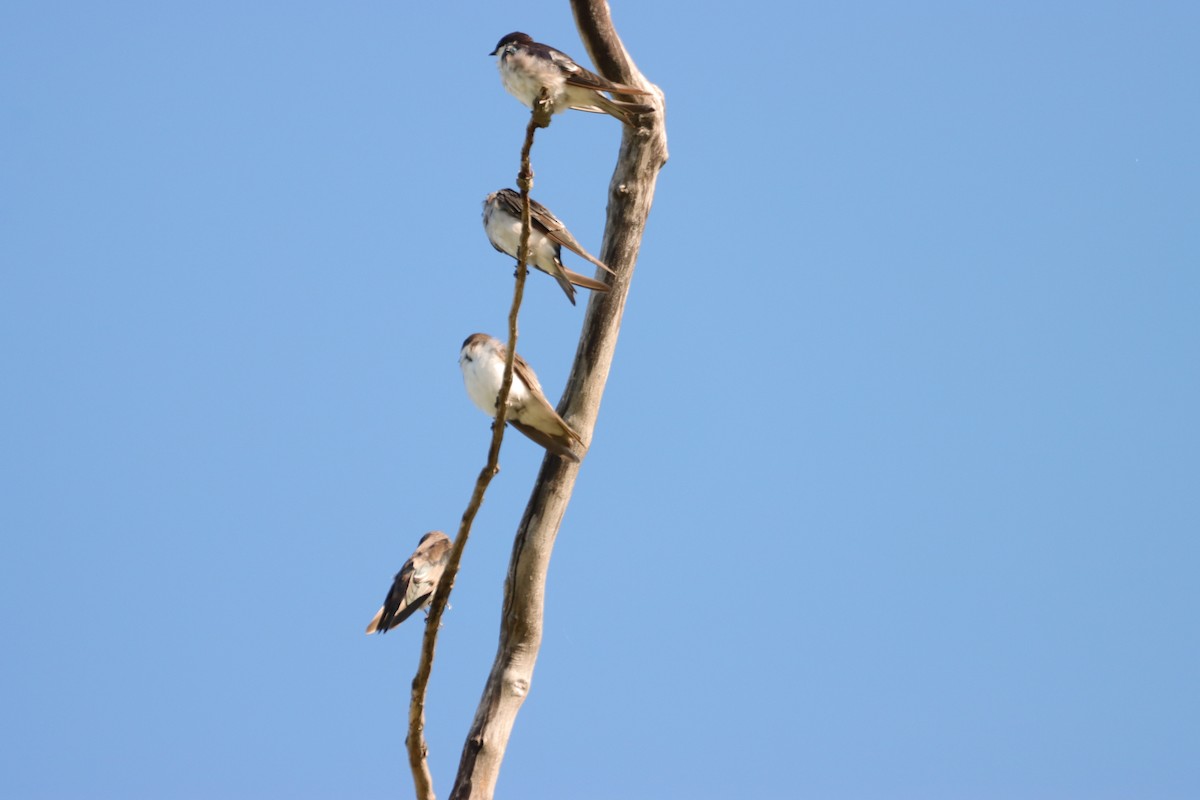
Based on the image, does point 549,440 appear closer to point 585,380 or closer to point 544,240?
point 585,380

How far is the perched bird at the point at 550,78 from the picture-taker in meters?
5.12

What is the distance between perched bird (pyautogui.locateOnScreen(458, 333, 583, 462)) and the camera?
4.93m

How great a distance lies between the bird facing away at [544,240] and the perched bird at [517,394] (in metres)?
0.51

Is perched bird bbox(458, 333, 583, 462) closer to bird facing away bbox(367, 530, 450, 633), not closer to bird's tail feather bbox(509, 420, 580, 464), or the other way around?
bird's tail feather bbox(509, 420, 580, 464)

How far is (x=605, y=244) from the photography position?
18.9 ft

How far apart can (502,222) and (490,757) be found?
8.40ft

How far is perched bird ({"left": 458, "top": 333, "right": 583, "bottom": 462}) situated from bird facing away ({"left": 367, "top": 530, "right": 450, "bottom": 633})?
2.04 m

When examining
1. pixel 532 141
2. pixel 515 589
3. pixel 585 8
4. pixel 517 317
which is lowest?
pixel 515 589

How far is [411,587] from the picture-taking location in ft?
23.2

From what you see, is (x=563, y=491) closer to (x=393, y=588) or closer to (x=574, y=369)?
(x=574, y=369)

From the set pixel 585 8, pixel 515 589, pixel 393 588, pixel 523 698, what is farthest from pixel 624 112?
pixel 393 588

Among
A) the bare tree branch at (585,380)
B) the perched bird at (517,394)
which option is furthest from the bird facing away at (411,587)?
the perched bird at (517,394)

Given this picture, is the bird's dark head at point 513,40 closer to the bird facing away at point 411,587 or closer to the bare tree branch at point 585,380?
the bare tree branch at point 585,380

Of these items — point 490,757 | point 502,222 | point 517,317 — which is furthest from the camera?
point 502,222
